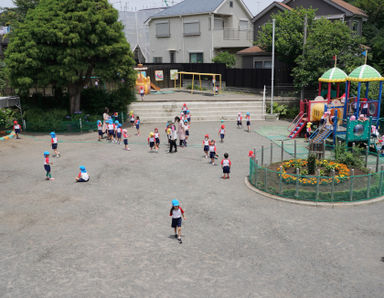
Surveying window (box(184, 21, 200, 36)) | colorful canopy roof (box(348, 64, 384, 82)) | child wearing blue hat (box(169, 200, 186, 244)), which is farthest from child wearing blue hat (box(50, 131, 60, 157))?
window (box(184, 21, 200, 36))

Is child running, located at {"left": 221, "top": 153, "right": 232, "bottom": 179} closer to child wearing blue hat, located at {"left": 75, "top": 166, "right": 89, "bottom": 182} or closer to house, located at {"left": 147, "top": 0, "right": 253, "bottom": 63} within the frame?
child wearing blue hat, located at {"left": 75, "top": 166, "right": 89, "bottom": 182}

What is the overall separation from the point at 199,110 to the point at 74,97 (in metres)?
9.74

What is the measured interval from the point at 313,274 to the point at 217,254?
2.50m

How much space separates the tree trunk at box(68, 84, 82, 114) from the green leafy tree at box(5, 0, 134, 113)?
138cm

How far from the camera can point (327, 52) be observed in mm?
27594

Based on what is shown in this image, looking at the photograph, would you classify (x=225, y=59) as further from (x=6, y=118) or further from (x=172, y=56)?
(x=6, y=118)

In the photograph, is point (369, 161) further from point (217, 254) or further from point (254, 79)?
point (254, 79)

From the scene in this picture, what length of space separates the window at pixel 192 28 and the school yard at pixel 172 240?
3033cm

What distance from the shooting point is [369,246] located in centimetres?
1069

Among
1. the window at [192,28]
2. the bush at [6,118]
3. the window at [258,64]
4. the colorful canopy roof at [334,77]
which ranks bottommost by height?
the bush at [6,118]

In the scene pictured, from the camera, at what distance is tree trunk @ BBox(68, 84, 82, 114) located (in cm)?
2818

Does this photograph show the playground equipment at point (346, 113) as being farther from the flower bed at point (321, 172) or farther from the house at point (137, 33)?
the house at point (137, 33)

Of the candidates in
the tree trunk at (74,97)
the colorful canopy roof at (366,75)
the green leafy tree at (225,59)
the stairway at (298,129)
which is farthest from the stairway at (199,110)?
the green leafy tree at (225,59)

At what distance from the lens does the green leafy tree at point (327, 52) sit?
27.6 metres
